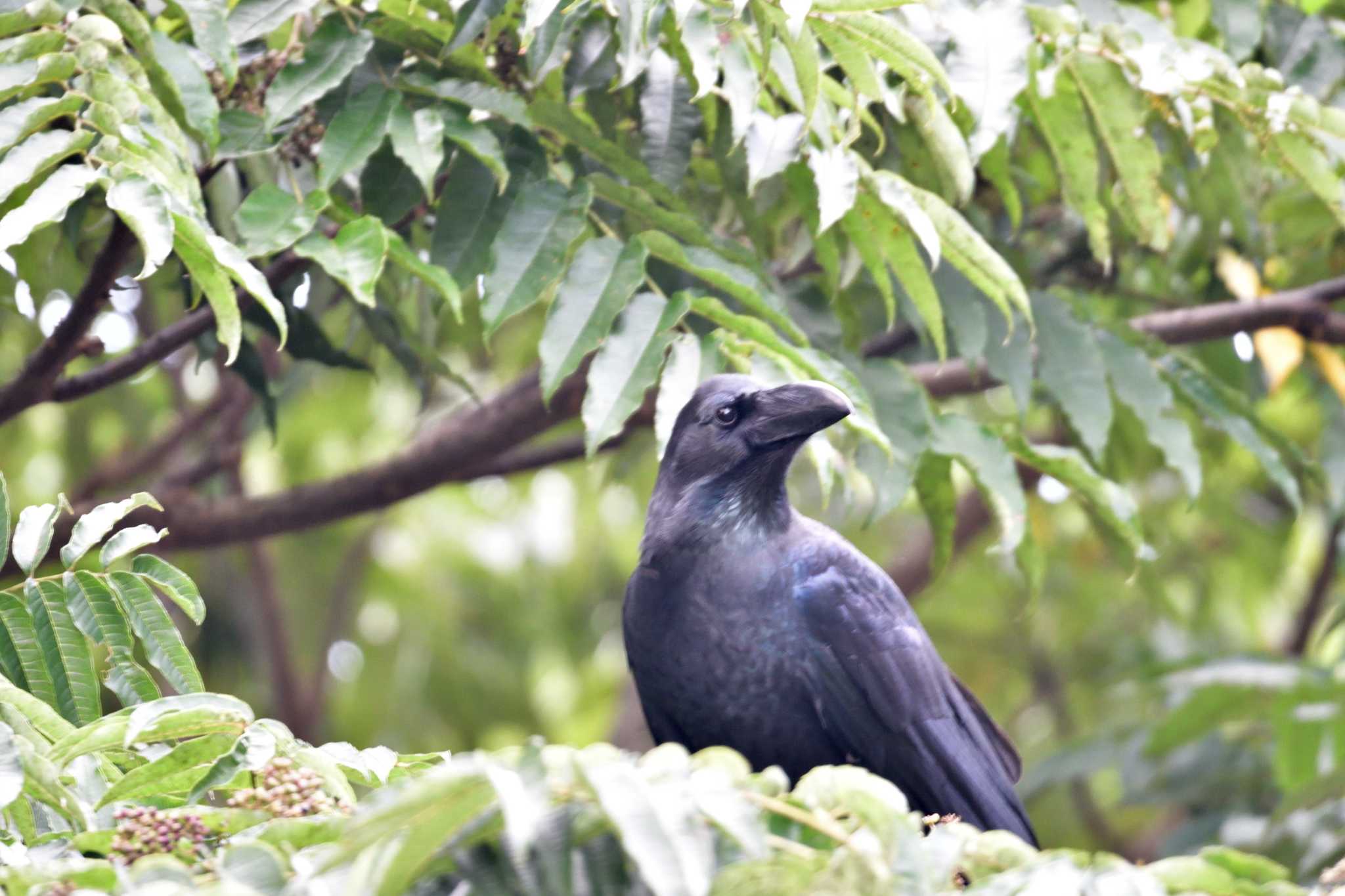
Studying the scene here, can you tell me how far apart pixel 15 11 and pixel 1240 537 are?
225 inches

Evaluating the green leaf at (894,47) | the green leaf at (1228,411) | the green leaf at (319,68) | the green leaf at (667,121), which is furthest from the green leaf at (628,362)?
the green leaf at (1228,411)

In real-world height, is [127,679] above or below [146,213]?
below

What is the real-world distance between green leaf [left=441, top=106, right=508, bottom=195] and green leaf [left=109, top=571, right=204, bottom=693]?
121cm

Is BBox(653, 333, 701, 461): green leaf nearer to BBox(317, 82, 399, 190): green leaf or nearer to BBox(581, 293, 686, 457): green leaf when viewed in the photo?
BBox(581, 293, 686, 457): green leaf

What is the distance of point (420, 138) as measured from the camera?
3492 millimetres

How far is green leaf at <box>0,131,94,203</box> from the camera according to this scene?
9.29ft

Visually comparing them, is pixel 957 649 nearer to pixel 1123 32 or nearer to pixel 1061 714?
pixel 1061 714

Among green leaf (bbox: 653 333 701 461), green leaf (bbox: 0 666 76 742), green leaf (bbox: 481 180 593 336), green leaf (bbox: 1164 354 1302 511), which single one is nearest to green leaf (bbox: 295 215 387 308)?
green leaf (bbox: 481 180 593 336)

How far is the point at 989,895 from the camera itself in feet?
6.31

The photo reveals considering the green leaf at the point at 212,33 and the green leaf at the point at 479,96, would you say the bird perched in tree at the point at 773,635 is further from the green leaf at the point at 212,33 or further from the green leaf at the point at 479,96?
the green leaf at the point at 212,33

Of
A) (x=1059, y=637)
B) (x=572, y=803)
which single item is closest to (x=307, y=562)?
(x=1059, y=637)

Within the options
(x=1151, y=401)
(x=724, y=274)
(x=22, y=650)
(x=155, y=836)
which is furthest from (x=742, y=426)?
(x=155, y=836)

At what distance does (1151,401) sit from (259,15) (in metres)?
2.44

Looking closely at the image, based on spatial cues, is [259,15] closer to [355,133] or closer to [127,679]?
[355,133]
